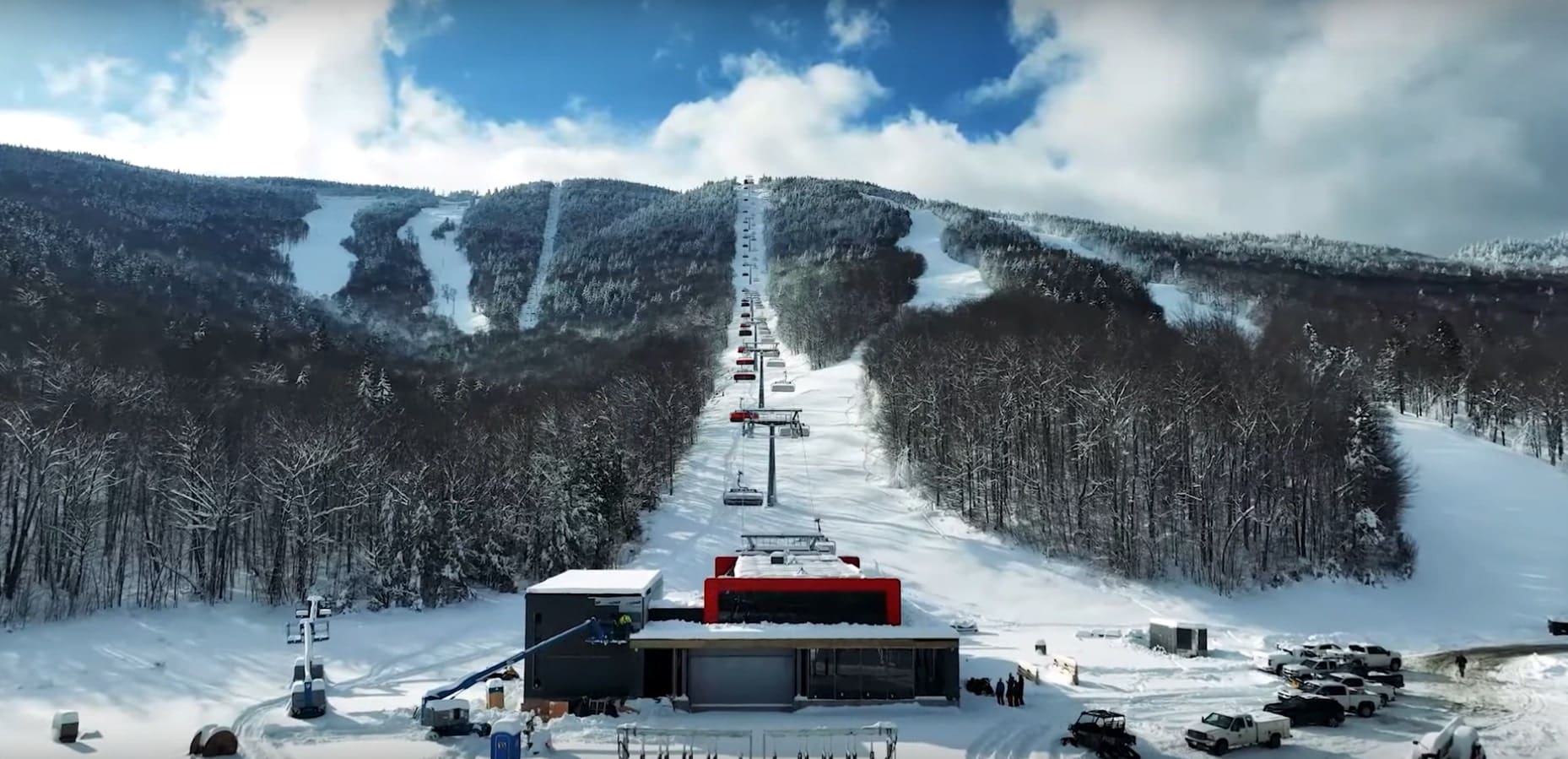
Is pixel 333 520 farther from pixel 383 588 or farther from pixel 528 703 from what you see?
pixel 528 703

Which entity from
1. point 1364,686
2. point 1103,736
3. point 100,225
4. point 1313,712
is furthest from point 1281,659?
point 100,225

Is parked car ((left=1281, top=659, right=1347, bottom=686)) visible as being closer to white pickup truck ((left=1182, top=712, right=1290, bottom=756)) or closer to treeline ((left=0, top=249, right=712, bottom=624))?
white pickup truck ((left=1182, top=712, right=1290, bottom=756))

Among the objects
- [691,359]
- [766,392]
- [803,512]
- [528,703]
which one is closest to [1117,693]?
[528,703]

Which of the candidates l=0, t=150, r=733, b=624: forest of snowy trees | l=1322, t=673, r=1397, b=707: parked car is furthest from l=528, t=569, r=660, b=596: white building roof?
l=1322, t=673, r=1397, b=707: parked car

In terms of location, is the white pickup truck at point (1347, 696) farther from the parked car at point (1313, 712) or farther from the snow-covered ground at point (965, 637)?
the parked car at point (1313, 712)

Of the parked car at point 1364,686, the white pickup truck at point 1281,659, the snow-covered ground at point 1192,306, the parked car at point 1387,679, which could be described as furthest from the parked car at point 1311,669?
the snow-covered ground at point 1192,306

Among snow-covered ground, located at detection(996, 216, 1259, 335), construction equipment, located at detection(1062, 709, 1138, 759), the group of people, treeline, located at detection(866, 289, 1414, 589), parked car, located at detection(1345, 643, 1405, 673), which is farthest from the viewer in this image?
snow-covered ground, located at detection(996, 216, 1259, 335)
